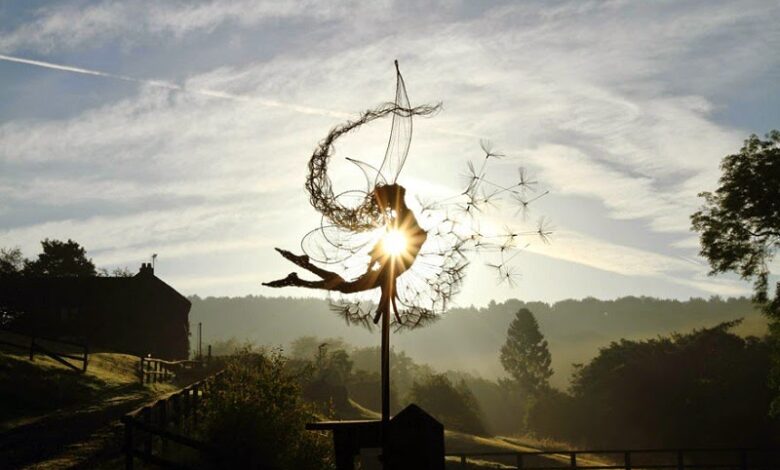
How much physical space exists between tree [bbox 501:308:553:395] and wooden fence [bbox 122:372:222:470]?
90914 millimetres

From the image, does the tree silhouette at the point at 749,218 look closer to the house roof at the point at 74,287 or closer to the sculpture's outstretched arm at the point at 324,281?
the sculpture's outstretched arm at the point at 324,281

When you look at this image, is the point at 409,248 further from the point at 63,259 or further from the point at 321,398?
the point at 63,259

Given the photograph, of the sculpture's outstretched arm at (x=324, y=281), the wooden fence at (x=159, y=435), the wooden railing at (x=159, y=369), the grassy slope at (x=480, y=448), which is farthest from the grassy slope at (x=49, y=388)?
the sculpture's outstretched arm at (x=324, y=281)

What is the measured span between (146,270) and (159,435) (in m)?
45.6

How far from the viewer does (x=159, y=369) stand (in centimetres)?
3891

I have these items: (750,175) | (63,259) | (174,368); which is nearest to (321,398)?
(174,368)

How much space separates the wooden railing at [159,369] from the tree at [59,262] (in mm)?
39064

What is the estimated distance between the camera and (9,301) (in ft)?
173

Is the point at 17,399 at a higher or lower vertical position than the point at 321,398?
higher

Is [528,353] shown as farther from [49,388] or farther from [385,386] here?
[385,386]

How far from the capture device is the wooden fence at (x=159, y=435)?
39.9ft

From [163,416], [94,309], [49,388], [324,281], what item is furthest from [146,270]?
[324,281]

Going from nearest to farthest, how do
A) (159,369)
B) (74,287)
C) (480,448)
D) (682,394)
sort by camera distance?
1. (159,369)
2. (480,448)
3. (682,394)
4. (74,287)

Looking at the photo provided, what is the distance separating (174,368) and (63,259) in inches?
1634
